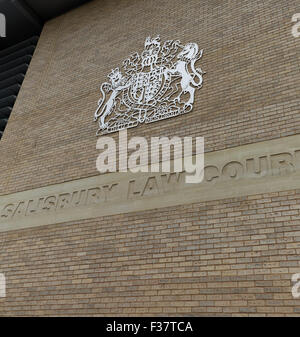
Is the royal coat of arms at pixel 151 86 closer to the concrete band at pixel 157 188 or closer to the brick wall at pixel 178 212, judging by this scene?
the brick wall at pixel 178 212

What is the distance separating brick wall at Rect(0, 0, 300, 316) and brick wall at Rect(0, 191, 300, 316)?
1 centimetres

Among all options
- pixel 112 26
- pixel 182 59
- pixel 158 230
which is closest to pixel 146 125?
pixel 182 59

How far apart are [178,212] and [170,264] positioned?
0.73 m

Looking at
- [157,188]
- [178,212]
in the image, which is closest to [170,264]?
[178,212]

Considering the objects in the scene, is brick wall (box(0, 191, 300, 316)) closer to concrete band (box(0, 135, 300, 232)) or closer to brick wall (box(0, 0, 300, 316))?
brick wall (box(0, 0, 300, 316))

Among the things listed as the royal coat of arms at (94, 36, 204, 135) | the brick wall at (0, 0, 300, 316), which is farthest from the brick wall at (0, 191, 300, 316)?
the royal coat of arms at (94, 36, 204, 135)

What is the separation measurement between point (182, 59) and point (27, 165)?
3720mm

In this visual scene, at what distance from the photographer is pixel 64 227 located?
5.64 meters

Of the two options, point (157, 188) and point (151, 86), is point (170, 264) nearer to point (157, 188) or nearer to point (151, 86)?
point (157, 188)

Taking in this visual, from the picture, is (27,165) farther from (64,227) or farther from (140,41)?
(140,41)

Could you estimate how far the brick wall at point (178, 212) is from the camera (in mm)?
3998

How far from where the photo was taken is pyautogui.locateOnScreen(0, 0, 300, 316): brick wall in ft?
13.1

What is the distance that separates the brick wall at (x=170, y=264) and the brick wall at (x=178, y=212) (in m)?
0.01
